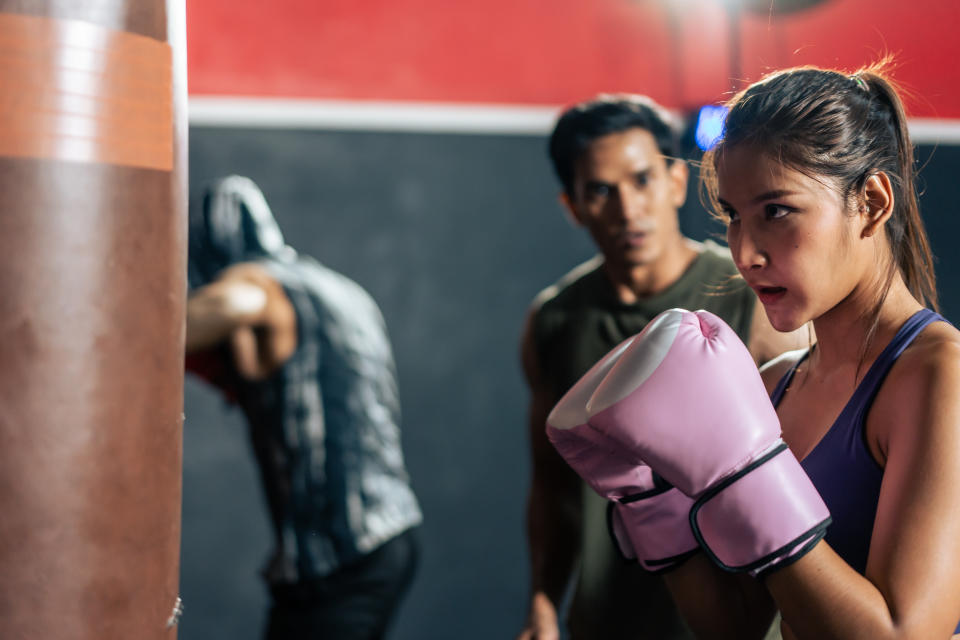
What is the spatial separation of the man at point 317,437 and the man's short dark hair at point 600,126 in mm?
736

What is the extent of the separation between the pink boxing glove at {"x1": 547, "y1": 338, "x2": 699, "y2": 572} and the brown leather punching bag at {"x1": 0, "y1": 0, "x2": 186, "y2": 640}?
1.40 ft

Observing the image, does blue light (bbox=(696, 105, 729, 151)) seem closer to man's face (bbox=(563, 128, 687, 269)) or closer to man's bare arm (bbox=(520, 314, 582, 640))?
man's face (bbox=(563, 128, 687, 269))

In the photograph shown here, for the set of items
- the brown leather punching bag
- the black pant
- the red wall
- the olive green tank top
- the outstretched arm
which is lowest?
the black pant

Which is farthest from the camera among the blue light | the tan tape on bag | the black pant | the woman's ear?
the blue light

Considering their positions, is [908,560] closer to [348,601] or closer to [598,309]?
[598,309]

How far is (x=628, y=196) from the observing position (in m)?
1.69

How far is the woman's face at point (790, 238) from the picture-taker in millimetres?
813

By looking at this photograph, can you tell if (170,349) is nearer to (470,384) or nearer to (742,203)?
(742,203)

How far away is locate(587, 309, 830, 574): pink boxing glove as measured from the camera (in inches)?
29.1

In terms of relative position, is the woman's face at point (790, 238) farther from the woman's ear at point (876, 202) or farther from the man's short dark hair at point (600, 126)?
the man's short dark hair at point (600, 126)

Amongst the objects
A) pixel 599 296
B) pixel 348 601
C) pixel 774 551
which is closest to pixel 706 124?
pixel 599 296

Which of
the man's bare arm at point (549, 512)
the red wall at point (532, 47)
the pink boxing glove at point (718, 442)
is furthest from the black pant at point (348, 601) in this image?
the red wall at point (532, 47)

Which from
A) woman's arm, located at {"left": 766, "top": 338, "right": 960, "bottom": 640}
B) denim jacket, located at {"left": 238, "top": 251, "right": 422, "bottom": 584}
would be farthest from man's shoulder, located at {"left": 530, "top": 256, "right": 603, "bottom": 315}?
woman's arm, located at {"left": 766, "top": 338, "right": 960, "bottom": 640}

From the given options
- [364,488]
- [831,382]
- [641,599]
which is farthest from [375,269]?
[831,382]
